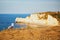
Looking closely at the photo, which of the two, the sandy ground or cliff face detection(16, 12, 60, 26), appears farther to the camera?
cliff face detection(16, 12, 60, 26)

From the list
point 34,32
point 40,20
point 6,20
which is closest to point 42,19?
point 40,20

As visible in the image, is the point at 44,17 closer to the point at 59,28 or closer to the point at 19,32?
the point at 59,28

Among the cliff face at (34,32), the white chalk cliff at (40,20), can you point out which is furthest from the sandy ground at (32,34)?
the white chalk cliff at (40,20)

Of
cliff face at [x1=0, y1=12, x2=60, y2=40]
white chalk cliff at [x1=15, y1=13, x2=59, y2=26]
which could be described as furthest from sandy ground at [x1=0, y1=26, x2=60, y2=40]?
white chalk cliff at [x1=15, y1=13, x2=59, y2=26]

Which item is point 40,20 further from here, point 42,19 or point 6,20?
point 6,20

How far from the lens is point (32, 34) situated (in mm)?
2484

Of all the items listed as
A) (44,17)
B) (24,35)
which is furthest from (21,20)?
(44,17)

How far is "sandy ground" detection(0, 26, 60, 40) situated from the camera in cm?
241

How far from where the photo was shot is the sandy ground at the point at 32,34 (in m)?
2.41

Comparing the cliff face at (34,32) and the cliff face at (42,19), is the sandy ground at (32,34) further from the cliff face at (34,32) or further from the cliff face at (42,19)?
the cliff face at (42,19)

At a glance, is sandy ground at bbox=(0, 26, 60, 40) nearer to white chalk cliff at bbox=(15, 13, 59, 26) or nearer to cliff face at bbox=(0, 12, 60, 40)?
cliff face at bbox=(0, 12, 60, 40)

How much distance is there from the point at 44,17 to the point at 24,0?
1.75 ft

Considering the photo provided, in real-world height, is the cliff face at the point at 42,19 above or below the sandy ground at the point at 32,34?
above

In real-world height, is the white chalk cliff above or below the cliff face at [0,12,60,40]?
above
